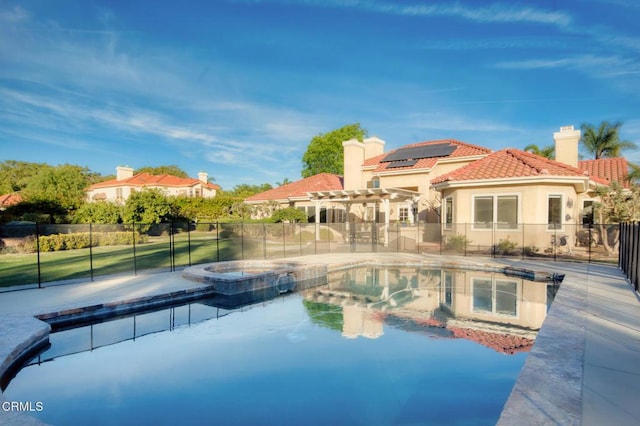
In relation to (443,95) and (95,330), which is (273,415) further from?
(443,95)

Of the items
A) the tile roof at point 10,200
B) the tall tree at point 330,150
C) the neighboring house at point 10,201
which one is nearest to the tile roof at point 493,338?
the neighboring house at point 10,201

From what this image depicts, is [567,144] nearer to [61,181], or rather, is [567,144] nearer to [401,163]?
[401,163]

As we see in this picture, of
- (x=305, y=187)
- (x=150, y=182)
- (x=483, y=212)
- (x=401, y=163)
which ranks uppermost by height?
(x=150, y=182)

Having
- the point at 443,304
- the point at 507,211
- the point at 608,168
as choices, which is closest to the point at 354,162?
the point at 507,211

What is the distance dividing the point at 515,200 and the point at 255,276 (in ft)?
45.5

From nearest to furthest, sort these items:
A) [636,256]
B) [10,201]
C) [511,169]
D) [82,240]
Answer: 1. [636,256]
2. [511,169]
3. [82,240]
4. [10,201]

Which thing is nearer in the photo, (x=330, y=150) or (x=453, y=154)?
(x=453, y=154)

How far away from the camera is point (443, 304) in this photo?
9.99 m

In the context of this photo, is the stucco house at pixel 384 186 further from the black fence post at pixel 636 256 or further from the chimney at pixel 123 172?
the chimney at pixel 123 172

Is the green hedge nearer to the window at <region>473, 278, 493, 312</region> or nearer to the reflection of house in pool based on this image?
the reflection of house in pool

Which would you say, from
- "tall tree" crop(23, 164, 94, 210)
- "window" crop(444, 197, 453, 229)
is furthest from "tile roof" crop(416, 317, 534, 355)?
"tall tree" crop(23, 164, 94, 210)

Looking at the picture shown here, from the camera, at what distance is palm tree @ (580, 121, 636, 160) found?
3644 cm

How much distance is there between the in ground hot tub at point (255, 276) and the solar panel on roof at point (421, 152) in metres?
14.7

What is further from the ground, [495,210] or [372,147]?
[372,147]
